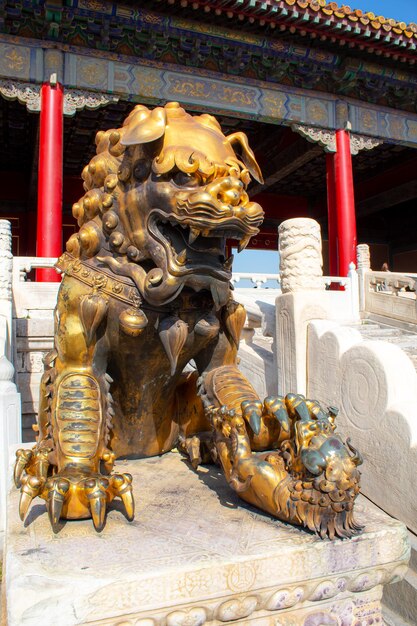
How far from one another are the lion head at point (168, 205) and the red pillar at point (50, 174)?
525 centimetres

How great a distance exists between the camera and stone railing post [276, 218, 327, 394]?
3.32 metres

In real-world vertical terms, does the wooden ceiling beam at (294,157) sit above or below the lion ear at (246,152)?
above

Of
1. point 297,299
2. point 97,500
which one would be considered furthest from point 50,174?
point 97,500

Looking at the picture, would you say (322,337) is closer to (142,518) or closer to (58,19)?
(142,518)

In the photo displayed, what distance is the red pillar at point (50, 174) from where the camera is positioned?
264 inches

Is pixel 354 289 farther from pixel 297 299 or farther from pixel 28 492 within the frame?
pixel 28 492

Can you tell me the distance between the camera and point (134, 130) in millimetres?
1390

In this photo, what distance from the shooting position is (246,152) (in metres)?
1.60

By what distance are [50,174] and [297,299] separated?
15.9 feet

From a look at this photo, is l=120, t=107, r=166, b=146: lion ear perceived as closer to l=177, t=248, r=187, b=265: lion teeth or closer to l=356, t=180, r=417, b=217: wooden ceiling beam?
l=177, t=248, r=187, b=265: lion teeth

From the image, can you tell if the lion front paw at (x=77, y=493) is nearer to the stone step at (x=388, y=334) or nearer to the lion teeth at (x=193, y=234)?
the lion teeth at (x=193, y=234)

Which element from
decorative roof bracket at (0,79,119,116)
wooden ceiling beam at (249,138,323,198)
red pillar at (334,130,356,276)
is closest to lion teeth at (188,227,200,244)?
decorative roof bracket at (0,79,119,116)

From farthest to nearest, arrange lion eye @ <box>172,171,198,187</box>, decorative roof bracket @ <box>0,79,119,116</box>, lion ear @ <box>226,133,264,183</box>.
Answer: decorative roof bracket @ <box>0,79,119,116</box>, lion ear @ <box>226,133,264,183</box>, lion eye @ <box>172,171,198,187</box>

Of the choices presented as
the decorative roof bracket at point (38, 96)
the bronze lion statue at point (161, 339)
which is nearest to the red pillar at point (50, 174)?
the decorative roof bracket at point (38, 96)
